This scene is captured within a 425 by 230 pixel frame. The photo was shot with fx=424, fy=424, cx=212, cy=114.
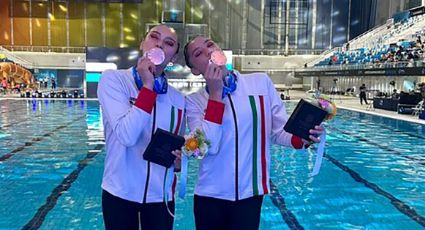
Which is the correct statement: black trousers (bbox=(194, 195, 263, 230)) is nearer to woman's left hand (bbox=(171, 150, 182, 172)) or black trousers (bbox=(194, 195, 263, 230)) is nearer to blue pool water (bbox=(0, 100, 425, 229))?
woman's left hand (bbox=(171, 150, 182, 172))

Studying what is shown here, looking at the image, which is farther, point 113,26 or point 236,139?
point 113,26

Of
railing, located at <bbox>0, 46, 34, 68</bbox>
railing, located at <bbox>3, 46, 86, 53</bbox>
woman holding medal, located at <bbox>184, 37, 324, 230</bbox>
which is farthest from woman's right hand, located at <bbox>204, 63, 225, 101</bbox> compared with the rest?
railing, located at <bbox>3, 46, 86, 53</bbox>

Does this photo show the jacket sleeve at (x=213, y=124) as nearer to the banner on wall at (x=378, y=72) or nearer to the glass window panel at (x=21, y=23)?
the banner on wall at (x=378, y=72)

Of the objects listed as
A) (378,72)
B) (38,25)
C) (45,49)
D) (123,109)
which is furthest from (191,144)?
(38,25)

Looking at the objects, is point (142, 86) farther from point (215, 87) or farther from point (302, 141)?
point (302, 141)

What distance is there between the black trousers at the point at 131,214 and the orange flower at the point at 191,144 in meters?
0.26

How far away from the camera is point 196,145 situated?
55.4 inches

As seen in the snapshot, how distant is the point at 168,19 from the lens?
1123 inches

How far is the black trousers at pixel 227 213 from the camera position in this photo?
1.50 metres

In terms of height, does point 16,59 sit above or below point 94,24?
below

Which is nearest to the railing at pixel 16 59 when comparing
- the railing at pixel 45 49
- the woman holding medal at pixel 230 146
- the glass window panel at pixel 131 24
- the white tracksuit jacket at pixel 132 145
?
the railing at pixel 45 49

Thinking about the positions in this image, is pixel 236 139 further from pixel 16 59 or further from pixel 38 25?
pixel 38 25

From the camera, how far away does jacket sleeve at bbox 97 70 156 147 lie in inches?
54.4

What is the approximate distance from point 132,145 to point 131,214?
269 millimetres
